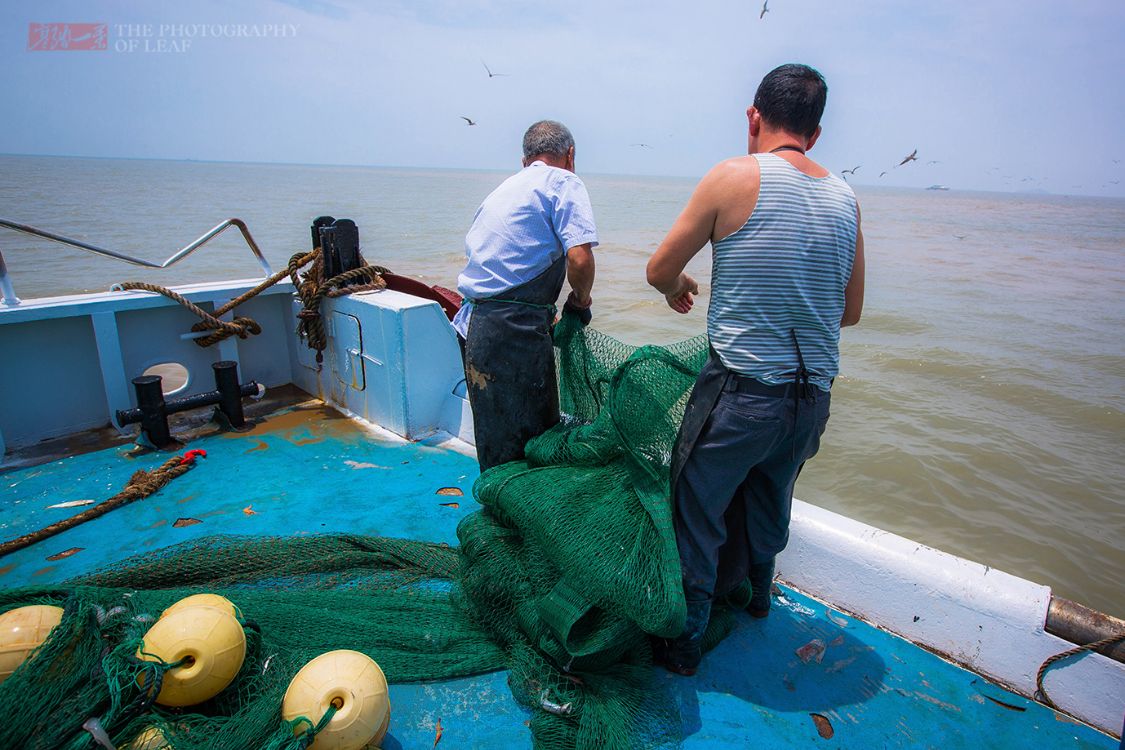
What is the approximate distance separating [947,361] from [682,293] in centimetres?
1050

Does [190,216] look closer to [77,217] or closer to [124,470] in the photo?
[77,217]

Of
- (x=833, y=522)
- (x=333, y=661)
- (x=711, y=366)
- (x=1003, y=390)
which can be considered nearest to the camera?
(x=333, y=661)

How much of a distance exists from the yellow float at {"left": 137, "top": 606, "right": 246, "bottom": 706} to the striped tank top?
1713 millimetres

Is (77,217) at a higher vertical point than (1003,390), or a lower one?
higher

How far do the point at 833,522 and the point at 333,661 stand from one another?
83.3 inches

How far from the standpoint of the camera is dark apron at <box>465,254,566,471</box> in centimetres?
284

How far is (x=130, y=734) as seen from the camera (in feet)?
5.35

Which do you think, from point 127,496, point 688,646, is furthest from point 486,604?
point 127,496

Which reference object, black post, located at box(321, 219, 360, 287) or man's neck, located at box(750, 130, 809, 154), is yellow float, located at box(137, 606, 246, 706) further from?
Result: black post, located at box(321, 219, 360, 287)

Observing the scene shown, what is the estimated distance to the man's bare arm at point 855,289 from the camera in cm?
216

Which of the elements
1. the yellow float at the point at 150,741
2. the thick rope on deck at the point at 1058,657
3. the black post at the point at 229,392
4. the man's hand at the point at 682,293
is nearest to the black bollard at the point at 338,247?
the black post at the point at 229,392

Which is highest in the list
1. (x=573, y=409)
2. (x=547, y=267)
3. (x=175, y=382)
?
(x=547, y=267)

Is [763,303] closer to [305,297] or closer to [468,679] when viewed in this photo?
[468,679]

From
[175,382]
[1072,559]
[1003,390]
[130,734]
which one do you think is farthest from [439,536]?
[1003,390]
